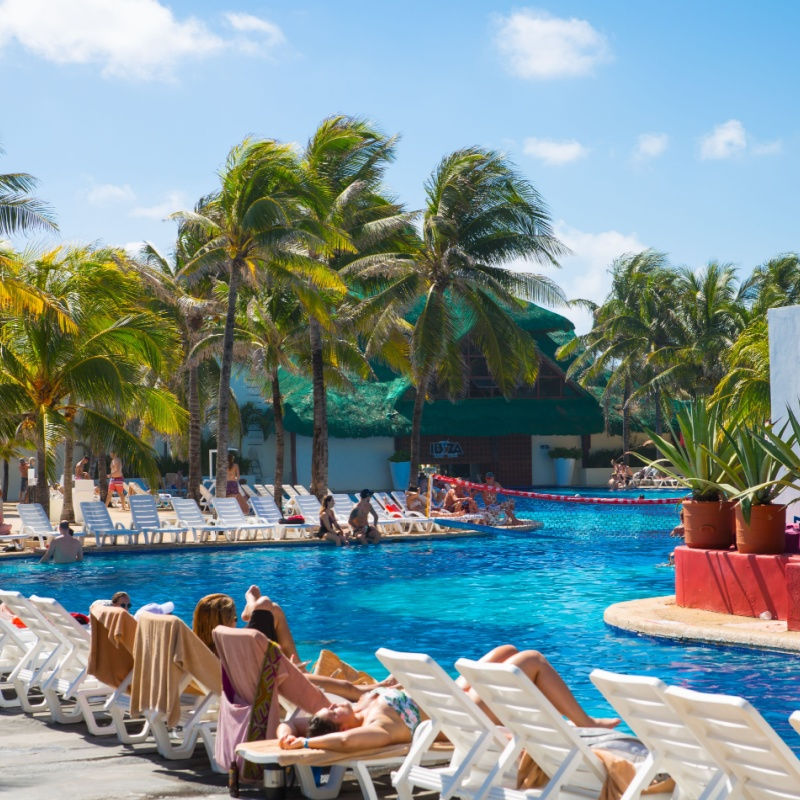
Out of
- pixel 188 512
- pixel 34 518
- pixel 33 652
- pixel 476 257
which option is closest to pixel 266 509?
pixel 188 512

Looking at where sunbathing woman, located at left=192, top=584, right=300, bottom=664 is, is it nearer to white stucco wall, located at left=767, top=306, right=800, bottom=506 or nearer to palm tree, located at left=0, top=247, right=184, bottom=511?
white stucco wall, located at left=767, top=306, right=800, bottom=506

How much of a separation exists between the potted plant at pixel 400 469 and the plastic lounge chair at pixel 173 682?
3783 centimetres

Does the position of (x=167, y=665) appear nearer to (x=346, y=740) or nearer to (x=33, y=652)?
(x=346, y=740)

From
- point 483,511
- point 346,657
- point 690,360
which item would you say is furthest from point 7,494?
point 346,657

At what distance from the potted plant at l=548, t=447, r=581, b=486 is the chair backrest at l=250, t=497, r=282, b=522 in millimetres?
24887

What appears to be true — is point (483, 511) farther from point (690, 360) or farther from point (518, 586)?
point (690, 360)

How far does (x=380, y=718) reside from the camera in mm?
5496

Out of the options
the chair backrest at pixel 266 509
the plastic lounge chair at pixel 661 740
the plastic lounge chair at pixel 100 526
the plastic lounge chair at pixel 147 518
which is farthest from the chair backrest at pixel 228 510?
the plastic lounge chair at pixel 661 740

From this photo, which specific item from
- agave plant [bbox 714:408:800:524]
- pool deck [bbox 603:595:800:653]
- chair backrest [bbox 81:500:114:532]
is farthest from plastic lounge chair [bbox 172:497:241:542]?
agave plant [bbox 714:408:800:524]

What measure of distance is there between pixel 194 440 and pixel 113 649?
2469cm

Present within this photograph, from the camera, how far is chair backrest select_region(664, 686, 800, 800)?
3.75 m

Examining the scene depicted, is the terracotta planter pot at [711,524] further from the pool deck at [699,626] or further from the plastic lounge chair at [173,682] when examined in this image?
the plastic lounge chair at [173,682]

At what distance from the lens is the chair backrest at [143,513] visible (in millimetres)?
22047

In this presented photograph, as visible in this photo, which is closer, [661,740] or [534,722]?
[661,740]
